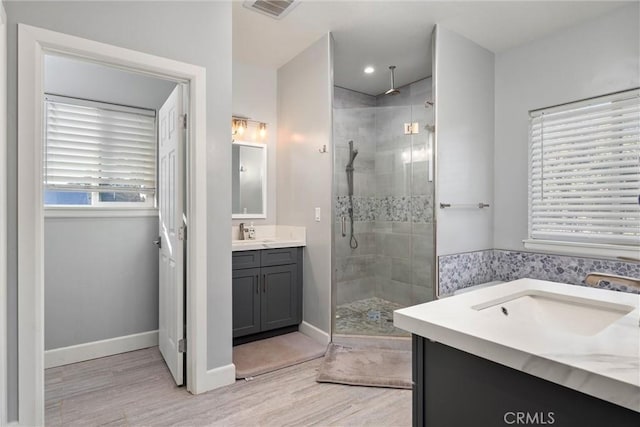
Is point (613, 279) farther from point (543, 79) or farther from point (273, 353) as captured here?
point (543, 79)

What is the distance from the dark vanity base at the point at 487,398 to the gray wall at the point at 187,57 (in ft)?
5.50

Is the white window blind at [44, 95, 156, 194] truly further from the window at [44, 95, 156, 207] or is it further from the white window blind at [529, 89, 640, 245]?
the white window blind at [529, 89, 640, 245]

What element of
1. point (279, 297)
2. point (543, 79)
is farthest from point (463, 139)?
point (279, 297)

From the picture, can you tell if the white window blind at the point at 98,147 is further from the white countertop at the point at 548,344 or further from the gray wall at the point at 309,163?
the white countertop at the point at 548,344

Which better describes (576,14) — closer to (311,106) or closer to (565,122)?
(565,122)

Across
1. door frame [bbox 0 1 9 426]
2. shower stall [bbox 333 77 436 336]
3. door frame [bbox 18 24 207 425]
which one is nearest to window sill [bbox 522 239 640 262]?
shower stall [bbox 333 77 436 336]

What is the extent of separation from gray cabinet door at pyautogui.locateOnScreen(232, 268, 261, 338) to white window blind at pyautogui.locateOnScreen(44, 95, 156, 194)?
3.77 ft

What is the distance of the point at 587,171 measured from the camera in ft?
9.55

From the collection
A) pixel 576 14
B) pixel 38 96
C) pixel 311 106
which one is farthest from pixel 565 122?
pixel 38 96

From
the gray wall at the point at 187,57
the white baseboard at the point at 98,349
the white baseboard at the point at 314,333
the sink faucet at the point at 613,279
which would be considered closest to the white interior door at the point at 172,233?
the gray wall at the point at 187,57

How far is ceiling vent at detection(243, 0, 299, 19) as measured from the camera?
2640 mm

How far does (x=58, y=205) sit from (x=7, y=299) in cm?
125

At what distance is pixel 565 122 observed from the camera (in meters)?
3.04

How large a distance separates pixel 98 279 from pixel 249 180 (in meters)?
A: 1.61
